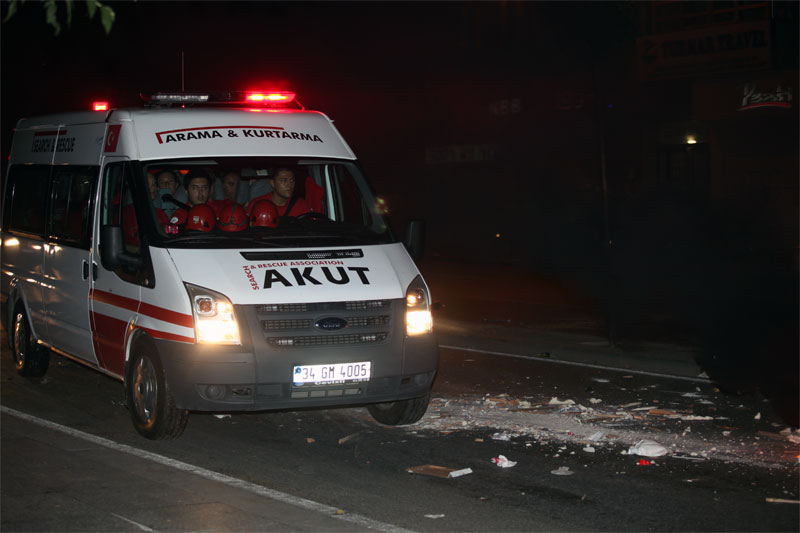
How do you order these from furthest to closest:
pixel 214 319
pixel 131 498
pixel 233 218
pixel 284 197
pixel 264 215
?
pixel 284 197 < pixel 264 215 < pixel 233 218 < pixel 214 319 < pixel 131 498

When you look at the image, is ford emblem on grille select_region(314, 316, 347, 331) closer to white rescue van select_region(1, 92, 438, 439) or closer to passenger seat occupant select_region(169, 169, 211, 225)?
white rescue van select_region(1, 92, 438, 439)

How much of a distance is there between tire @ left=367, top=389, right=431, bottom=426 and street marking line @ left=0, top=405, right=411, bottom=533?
1.69 meters

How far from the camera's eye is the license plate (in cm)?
715

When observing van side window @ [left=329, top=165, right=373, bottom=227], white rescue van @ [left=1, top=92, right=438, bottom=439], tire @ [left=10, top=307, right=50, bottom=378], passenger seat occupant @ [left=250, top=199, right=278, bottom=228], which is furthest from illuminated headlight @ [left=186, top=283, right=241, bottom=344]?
tire @ [left=10, top=307, right=50, bottom=378]

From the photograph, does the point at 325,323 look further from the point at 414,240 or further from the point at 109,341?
the point at 109,341

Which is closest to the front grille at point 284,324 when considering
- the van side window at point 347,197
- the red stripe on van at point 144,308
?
the red stripe on van at point 144,308

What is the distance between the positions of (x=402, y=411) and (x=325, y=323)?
122cm

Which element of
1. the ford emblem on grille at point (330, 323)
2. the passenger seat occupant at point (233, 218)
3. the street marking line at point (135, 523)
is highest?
the passenger seat occupant at point (233, 218)

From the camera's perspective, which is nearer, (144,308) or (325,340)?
(325,340)

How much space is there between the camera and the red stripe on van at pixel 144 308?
716 centimetres

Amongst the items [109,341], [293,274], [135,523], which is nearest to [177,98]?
[109,341]

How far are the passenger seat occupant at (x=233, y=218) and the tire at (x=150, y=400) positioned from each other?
3.65 feet

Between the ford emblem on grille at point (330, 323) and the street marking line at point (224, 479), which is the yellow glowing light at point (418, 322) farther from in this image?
the street marking line at point (224, 479)

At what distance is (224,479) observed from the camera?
21.6ft
